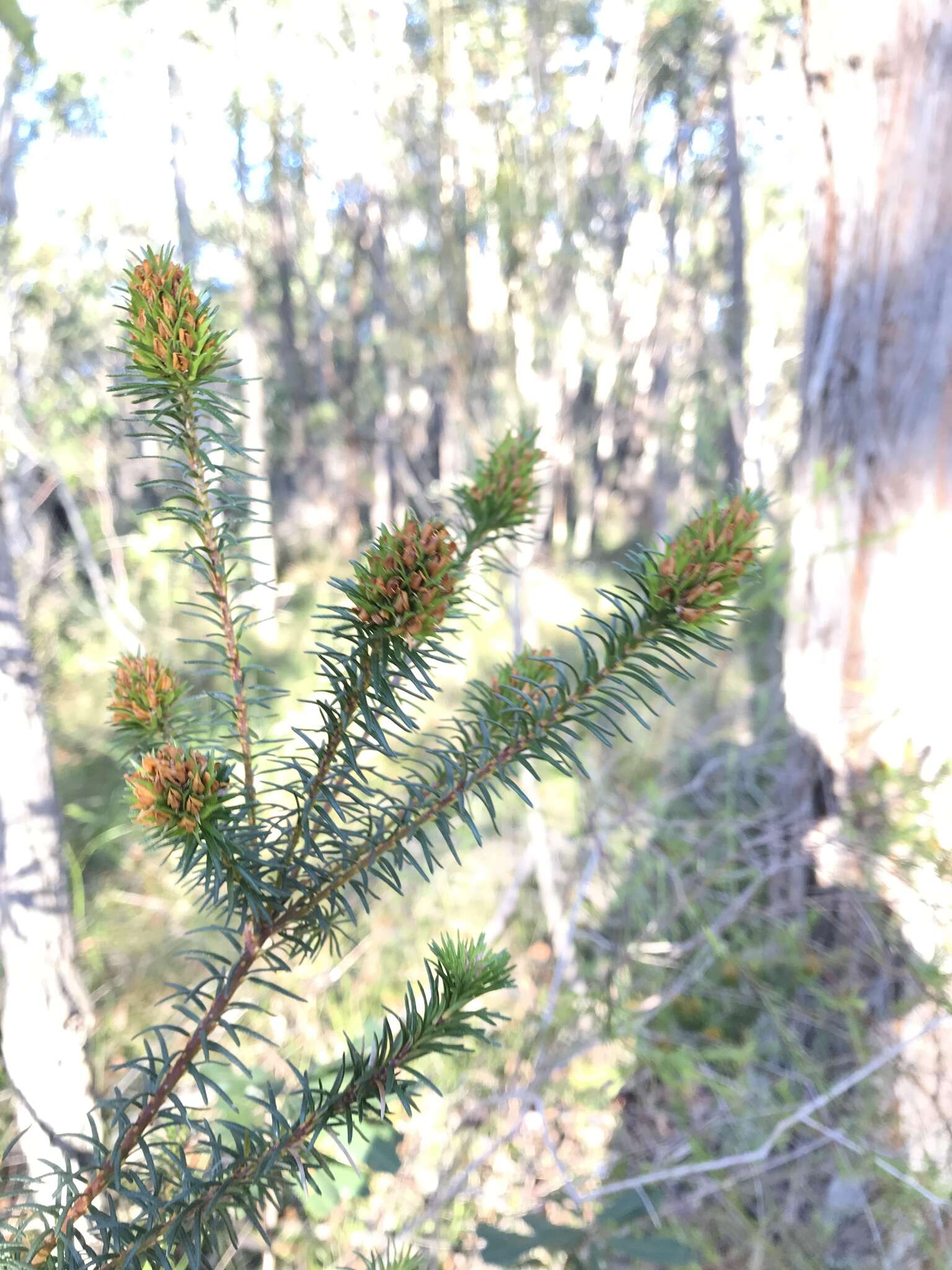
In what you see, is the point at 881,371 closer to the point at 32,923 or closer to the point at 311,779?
the point at 311,779

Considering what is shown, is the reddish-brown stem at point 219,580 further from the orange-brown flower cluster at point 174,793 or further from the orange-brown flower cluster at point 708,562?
the orange-brown flower cluster at point 708,562

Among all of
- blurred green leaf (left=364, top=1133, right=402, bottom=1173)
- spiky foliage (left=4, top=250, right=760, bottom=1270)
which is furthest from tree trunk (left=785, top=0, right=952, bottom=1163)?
spiky foliage (left=4, top=250, right=760, bottom=1270)

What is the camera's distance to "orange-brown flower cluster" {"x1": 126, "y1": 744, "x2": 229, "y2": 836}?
21.3 inches

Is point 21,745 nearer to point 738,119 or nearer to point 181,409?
point 181,409

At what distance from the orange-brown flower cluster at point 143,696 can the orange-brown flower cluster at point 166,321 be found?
0.93 ft

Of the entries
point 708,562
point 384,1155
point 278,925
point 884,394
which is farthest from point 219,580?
point 884,394

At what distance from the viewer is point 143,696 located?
685 millimetres

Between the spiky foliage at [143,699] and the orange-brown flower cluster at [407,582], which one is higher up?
the orange-brown flower cluster at [407,582]

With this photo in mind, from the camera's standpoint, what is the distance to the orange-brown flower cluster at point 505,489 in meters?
0.79

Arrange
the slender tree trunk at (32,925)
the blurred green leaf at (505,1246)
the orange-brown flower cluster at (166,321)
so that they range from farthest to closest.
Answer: the slender tree trunk at (32,925)
the blurred green leaf at (505,1246)
the orange-brown flower cluster at (166,321)

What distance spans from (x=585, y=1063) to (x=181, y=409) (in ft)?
5.35

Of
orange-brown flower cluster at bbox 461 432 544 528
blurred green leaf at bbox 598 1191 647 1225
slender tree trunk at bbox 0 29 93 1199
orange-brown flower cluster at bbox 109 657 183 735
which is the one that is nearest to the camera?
orange-brown flower cluster at bbox 109 657 183 735

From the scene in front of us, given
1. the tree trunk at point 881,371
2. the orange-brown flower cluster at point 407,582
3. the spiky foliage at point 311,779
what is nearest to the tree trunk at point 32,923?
the spiky foliage at point 311,779

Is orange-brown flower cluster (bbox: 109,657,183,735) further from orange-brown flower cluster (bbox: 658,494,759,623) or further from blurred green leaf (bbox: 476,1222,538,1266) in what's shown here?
blurred green leaf (bbox: 476,1222,538,1266)
